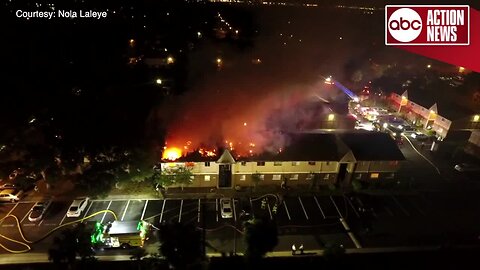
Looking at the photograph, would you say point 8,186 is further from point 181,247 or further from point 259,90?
point 259,90

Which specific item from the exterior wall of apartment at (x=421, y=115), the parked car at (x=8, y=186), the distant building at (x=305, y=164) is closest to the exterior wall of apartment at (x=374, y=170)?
the distant building at (x=305, y=164)

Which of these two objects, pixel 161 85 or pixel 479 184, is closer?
pixel 479 184

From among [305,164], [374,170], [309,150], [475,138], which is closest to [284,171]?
[305,164]

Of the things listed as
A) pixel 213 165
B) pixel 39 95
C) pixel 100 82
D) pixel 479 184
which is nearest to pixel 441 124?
pixel 479 184

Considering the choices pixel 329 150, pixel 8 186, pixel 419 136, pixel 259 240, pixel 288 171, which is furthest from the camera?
pixel 419 136

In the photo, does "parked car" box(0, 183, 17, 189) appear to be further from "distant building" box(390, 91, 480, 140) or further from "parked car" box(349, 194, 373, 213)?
"distant building" box(390, 91, 480, 140)

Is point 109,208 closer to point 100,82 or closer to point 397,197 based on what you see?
point 100,82
